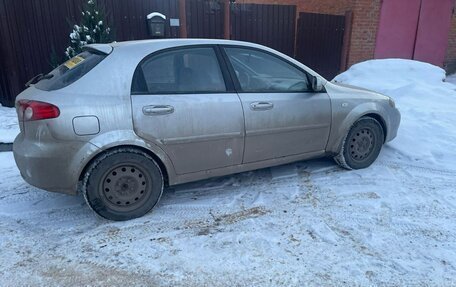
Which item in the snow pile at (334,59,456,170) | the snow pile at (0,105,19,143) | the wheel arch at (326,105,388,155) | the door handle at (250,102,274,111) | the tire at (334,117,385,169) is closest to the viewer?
the door handle at (250,102,274,111)

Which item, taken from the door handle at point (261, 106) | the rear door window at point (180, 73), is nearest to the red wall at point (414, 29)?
the door handle at point (261, 106)

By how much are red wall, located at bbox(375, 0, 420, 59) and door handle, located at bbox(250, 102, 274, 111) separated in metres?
7.73

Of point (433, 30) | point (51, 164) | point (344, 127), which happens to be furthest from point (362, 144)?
point (433, 30)

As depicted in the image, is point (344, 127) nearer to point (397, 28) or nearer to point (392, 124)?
point (392, 124)

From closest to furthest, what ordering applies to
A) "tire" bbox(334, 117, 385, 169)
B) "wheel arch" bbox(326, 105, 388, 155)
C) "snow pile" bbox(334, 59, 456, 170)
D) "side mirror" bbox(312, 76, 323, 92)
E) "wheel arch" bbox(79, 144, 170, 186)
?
1. "wheel arch" bbox(79, 144, 170, 186)
2. "side mirror" bbox(312, 76, 323, 92)
3. "wheel arch" bbox(326, 105, 388, 155)
4. "tire" bbox(334, 117, 385, 169)
5. "snow pile" bbox(334, 59, 456, 170)

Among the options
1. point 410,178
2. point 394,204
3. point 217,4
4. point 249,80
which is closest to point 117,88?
point 249,80

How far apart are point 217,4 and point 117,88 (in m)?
5.91

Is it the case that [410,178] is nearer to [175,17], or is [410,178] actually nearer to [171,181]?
[171,181]

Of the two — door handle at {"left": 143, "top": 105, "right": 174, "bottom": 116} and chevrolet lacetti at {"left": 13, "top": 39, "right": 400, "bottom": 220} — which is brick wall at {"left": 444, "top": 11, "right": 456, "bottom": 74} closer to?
chevrolet lacetti at {"left": 13, "top": 39, "right": 400, "bottom": 220}

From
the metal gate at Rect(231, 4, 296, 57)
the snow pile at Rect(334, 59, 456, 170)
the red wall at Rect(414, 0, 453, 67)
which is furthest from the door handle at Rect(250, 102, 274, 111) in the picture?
the red wall at Rect(414, 0, 453, 67)

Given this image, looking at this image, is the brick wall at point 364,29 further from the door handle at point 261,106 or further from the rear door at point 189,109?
the rear door at point 189,109

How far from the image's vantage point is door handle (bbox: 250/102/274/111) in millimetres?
3905

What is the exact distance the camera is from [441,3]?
35.6ft

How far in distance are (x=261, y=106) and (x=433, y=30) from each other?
924cm
